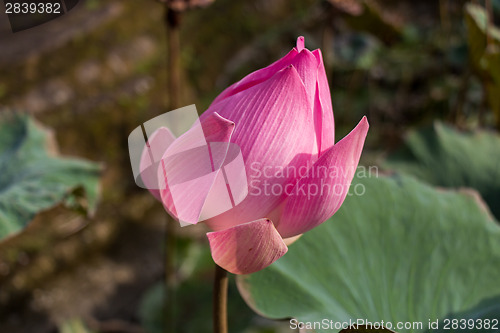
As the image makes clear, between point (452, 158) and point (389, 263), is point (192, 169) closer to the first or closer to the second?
point (389, 263)

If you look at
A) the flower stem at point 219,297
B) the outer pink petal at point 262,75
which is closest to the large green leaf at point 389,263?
the flower stem at point 219,297

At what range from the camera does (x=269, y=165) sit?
30 cm

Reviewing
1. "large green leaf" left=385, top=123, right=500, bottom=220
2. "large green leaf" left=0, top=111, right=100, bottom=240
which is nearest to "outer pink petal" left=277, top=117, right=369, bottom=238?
"large green leaf" left=0, top=111, right=100, bottom=240

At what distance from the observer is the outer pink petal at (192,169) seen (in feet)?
0.96

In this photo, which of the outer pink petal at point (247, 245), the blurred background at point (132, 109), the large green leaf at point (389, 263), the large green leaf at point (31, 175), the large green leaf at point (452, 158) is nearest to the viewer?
the outer pink petal at point (247, 245)

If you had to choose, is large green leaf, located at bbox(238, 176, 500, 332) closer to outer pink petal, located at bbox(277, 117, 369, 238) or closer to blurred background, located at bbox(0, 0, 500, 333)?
outer pink petal, located at bbox(277, 117, 369, 238)

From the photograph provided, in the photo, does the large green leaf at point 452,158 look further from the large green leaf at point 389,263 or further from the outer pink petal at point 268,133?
the outer pink petal at point 268,133

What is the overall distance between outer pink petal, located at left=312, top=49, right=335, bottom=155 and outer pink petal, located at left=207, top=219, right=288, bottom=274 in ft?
0.23

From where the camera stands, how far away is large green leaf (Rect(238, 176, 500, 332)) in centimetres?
44

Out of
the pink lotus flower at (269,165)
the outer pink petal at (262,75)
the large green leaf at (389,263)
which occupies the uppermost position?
the outer pink petal at (262,75)

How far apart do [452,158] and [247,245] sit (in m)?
0.59

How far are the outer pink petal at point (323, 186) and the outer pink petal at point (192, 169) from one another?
1.7 inches

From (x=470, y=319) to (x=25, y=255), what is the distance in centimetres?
97

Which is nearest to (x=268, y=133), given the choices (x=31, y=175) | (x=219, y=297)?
(x=219, y=297)
